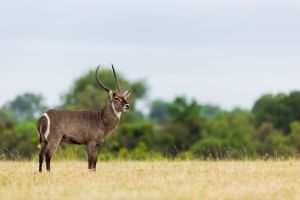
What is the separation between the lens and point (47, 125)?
59.9 ft

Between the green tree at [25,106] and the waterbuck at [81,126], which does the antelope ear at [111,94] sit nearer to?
the waterbuck at [81,126]

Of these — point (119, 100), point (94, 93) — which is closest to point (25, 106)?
point (94, 93)

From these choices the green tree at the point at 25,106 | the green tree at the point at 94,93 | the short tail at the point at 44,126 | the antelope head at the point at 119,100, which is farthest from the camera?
the green tree at the point at 25,106

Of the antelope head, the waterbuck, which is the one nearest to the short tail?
the waterbuck

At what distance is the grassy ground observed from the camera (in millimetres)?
14078

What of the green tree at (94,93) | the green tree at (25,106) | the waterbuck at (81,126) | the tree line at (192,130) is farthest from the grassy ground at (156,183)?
the green tree at (25,106)

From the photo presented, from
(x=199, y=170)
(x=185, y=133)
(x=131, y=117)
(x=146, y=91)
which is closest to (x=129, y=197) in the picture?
(x=199, y=170)

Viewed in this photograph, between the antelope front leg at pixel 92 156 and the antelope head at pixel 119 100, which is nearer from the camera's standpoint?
the antelope front leg at pixel 92 156

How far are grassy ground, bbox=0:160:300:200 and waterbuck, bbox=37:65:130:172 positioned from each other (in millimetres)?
548

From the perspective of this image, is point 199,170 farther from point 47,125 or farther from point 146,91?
point 146,91

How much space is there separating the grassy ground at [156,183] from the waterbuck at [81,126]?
548 millimetres

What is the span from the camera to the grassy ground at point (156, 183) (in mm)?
14078

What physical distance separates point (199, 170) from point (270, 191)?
4.03 metres

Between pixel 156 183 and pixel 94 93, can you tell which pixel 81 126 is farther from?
pixel 94 93
